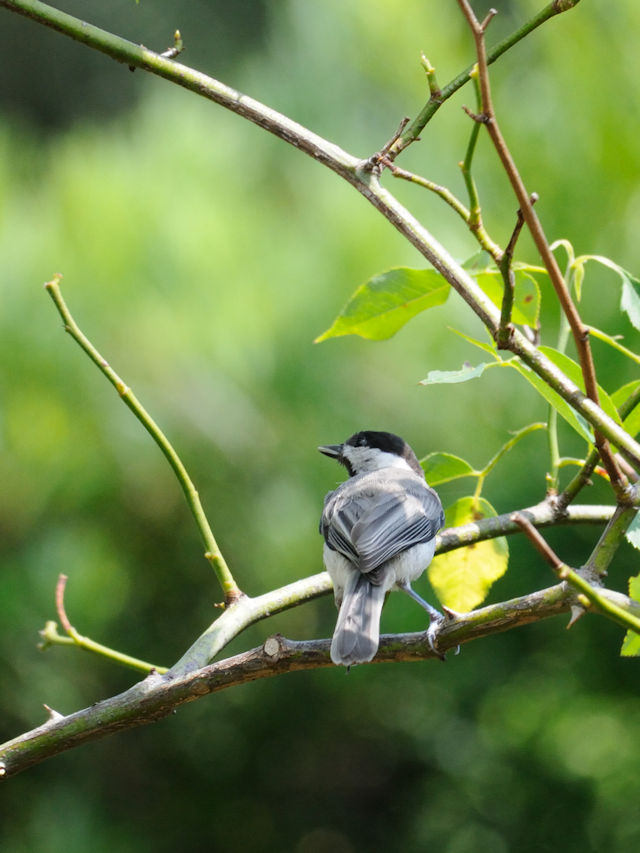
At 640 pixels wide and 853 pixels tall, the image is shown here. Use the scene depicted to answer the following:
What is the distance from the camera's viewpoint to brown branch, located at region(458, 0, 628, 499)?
733mm

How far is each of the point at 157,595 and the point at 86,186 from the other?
3.47ft

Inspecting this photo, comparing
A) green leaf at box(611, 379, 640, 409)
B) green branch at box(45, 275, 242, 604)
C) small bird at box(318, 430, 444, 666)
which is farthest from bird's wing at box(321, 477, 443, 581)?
green leaf at box(611, 379, 640, 409)

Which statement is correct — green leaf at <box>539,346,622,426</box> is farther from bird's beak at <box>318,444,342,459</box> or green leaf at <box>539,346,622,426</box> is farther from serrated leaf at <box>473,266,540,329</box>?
bird's beak at <box>318,444,342,459</box>

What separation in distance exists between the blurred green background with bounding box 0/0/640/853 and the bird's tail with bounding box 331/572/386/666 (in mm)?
415

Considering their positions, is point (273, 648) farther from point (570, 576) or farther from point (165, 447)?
point (570, 576)

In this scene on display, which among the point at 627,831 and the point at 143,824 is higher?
the point at 143,824

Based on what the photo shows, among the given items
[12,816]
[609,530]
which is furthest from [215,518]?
[609,530]

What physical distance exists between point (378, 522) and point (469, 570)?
1.34 feet

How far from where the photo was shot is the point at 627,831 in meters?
1.84

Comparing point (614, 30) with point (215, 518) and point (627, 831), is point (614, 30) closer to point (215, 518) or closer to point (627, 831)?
point (215, 518)

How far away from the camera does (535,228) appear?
0.75 m

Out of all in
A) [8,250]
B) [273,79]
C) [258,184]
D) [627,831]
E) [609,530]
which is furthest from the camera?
[273,79]

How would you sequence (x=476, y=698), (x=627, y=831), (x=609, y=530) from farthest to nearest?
(x=476, y=698) → (x=627, y=831) → (x=609, y=530)

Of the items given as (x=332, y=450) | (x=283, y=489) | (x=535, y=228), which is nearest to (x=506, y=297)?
(x=535, y=228)
